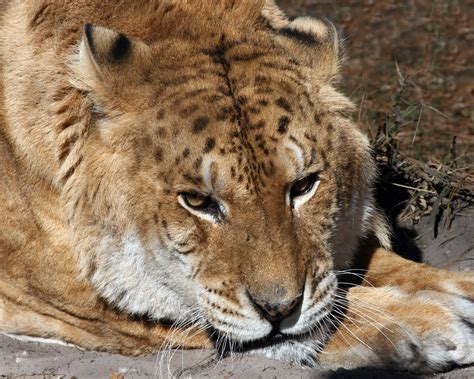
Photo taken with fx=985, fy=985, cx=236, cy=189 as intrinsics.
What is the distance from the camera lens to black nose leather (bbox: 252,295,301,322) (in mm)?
3686

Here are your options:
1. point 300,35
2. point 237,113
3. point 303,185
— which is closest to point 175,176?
point 237,113

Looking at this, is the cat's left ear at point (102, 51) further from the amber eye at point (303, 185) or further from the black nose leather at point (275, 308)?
the black nose leather at point (275, 308)

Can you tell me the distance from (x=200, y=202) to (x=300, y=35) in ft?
3.19

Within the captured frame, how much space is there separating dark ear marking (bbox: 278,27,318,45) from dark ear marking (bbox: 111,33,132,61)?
0.75m

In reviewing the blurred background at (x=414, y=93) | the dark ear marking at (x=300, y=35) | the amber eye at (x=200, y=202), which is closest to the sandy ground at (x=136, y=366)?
the amber eye at (x=200, y=202)

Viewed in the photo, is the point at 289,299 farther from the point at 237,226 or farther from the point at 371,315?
the point at 371,315

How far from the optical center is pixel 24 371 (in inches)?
171

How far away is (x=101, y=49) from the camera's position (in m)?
3.89

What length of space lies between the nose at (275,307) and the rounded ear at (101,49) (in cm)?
109

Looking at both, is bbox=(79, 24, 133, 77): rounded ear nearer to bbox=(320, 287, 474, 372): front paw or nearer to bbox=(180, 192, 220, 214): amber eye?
bbox=(180, 192, 220, 214): amber eye

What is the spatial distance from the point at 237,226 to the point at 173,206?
0.28m

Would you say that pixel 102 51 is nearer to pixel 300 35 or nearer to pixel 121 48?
pixel 121 48

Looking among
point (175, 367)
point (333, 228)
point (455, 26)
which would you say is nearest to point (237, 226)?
point (333, 228)

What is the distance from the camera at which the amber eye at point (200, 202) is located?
3.83m
